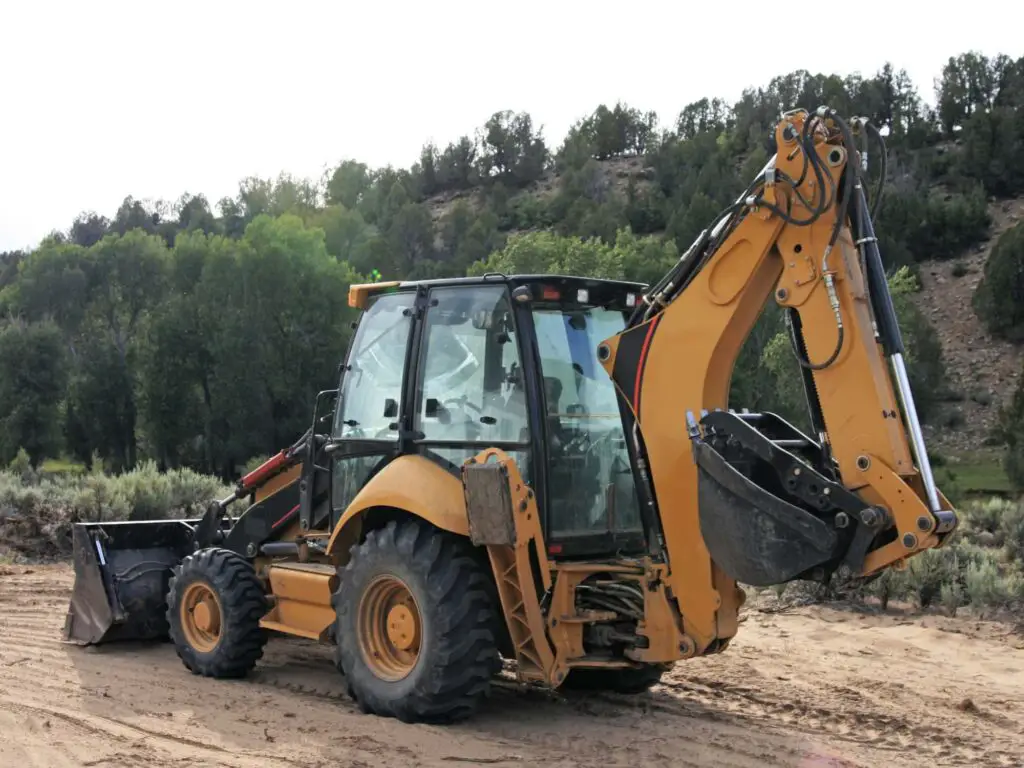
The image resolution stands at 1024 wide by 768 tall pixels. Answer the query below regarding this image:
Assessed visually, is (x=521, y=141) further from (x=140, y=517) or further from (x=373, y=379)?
(x=373, y=379)

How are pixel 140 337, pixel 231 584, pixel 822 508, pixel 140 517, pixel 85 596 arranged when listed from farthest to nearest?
pixel 140 337 → pixel 140 517 → pixel 85 596 → pixel 231 584 → pixel 822 508

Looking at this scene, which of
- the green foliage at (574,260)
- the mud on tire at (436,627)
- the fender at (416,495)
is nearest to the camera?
the mud on tire at (436,627)

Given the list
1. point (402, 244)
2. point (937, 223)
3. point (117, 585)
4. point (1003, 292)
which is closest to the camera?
point (117, 585)

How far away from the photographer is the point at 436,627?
241 inches

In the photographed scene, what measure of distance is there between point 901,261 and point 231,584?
152 ft

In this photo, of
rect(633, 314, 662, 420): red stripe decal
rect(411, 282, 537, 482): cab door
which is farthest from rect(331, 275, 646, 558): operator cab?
rect(633, 314, 662, 420): red stripe decal

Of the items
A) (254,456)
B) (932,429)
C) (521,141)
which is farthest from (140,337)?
(521,141)

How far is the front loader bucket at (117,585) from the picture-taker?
877 cm

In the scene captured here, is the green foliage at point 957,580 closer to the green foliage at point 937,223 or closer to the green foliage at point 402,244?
the green foliage at point 402,244

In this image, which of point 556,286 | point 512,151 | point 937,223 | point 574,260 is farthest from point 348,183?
point 556,286

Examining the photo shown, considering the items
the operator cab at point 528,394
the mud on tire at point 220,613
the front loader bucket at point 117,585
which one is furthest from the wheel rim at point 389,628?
the front loader bucket at point 117,585

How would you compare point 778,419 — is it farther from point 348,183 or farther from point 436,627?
point 348,183

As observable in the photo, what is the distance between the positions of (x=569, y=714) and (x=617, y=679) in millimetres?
635

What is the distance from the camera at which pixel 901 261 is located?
1946 inches
